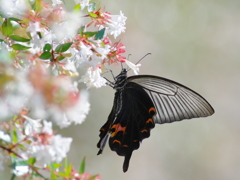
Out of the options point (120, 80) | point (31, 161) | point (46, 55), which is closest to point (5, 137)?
point (31, 161)

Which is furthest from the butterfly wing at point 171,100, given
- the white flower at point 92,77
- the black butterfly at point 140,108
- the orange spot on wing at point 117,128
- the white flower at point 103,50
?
the white flower at point 103,50

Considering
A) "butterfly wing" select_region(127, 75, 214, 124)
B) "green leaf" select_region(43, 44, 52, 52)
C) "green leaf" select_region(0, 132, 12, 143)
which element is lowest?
"green leaf" select_region(0, 132, 12, 143)

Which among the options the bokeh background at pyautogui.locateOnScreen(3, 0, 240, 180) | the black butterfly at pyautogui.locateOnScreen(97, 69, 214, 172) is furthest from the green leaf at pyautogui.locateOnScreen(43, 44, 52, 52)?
the bokeh background at pyautogui.locateOnScreen(3, 0, 240, 180)

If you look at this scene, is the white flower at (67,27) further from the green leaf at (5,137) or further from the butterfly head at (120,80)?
the butterfly head at (120,80)

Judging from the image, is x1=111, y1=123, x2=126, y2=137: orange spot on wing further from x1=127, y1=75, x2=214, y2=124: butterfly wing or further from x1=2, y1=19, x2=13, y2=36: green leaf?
x1=2, y1=19, x2=13, y2=36: green leaf

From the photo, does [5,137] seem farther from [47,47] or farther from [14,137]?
[47,47]

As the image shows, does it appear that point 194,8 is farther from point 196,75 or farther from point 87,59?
point 87,59

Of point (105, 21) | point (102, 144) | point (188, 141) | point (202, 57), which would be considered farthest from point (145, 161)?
point (105, 21)
